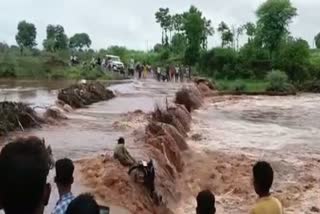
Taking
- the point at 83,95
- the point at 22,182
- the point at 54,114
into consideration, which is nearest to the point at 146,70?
the point at 83,95

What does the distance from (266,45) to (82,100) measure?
35958 millimetres

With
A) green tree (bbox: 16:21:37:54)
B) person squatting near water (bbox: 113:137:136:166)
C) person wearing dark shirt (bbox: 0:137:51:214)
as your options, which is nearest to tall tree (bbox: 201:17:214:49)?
green tree (bbox: 16:21:37:54)

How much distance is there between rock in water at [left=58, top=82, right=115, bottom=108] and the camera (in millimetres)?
29625

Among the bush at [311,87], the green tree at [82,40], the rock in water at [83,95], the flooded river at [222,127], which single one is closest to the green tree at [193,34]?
the bush at [311,87]

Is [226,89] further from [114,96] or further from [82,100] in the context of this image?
[82,100]

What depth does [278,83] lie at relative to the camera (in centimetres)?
4919

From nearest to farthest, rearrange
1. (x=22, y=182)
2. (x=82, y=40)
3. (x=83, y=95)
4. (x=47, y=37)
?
(x=22, y=182) → (x=83, y=95) → (x=47, y=37) → (x=82, y=40)

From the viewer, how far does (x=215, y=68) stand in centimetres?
6000

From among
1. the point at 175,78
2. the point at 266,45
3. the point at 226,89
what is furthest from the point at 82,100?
the point at 266,45

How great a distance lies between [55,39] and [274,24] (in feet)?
107

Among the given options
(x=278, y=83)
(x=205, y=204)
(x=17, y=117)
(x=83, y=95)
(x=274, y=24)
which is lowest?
(x=278, y=83)

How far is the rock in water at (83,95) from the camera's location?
2962cm

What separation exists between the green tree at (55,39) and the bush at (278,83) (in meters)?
32.7

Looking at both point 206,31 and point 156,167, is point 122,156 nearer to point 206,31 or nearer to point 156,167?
point 156,167
